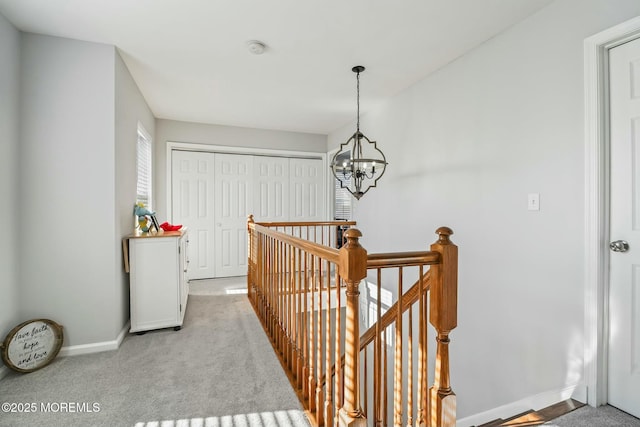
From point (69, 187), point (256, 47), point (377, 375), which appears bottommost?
point (377, 375)

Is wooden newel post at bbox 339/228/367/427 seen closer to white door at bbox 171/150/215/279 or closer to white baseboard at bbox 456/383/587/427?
white baseboard at bbox 456/383/587/427

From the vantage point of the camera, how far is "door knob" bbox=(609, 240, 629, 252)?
1.68 metres

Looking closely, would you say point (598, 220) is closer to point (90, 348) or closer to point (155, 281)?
point (155, 281)

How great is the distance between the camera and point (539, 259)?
210 centimetres

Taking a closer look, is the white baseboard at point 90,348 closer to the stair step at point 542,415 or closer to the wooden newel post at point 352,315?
the wooden newel post at point 352,315

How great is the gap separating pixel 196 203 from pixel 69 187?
250 centimetres

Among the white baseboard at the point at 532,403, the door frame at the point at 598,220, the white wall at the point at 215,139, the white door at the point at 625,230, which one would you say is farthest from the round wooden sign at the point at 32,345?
the white door at the point at 625,230

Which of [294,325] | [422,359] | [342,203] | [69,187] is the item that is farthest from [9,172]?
[342,203]

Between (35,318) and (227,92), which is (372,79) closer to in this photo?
(227,92)

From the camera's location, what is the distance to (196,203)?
490cm

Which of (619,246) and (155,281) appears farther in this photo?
(155,281)

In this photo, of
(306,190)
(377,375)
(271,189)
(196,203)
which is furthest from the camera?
(306,190)

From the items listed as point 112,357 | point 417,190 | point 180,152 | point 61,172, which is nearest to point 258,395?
point 112,357

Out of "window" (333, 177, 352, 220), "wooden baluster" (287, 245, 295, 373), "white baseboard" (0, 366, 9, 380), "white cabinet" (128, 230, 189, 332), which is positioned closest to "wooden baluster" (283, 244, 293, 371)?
"wooden baluster" (287, 245, 295, 373)
